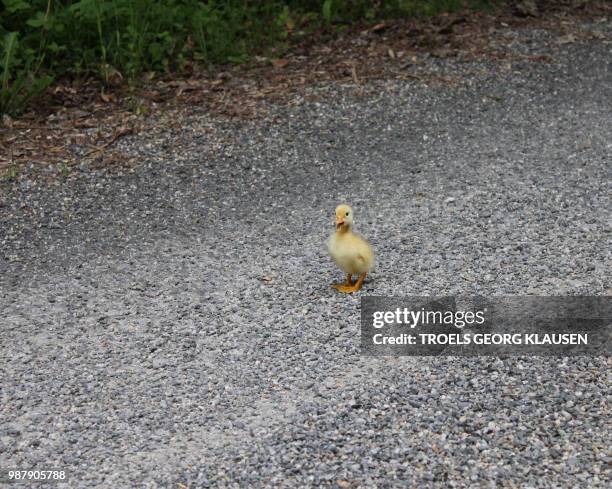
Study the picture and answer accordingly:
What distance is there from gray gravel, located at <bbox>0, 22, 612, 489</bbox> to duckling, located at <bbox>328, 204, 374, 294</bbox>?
0.49 ft

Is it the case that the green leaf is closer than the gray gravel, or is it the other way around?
the gray gravel

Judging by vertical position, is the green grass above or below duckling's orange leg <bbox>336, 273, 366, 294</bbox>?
above

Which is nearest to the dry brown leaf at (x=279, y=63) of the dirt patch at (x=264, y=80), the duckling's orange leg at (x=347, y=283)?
the dirt patch at (x=264, y=80)

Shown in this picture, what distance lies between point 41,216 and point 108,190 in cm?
43

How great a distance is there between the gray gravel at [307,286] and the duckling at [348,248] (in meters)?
0.15

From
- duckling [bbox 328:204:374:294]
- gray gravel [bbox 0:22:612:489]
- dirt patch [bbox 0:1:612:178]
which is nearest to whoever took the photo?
gray gravel [bbox 0:22:612:489]

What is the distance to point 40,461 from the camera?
3.15m

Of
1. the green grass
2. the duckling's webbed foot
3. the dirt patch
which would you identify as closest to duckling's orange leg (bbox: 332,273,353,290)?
the duckling's webbed foot

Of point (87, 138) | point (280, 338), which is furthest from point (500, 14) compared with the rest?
point (280, 338)

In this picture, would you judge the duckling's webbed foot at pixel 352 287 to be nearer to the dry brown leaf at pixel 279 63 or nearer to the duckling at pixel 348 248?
the duckling at pixel 348 248

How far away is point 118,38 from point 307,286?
294cm

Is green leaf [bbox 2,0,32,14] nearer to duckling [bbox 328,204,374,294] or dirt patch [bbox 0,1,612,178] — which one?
dirt patch [bbox 0,1,612,178]

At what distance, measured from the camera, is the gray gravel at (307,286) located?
10.4 ft

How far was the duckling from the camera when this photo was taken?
4.00 metres
